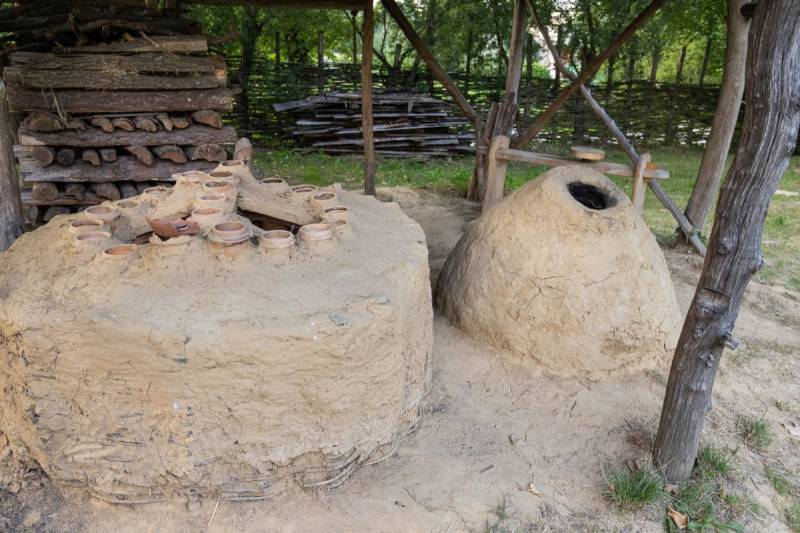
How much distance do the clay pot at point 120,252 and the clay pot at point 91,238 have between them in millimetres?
115

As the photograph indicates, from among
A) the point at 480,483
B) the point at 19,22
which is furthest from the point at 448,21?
the point at 480,483

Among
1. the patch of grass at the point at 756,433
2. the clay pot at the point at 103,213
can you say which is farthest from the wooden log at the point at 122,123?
the patch of grass at the point at 756,433

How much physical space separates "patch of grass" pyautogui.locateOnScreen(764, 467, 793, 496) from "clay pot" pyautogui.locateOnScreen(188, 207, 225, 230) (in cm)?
296

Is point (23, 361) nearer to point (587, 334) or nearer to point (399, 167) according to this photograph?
point (587, 334)

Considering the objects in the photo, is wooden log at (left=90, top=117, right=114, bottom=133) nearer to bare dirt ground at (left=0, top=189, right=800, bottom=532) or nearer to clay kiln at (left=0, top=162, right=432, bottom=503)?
clay kiln at (left=0, top=162, right=432, bottom=503)

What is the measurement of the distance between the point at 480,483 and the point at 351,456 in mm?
603

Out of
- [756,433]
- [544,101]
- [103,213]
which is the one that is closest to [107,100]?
[103,213]

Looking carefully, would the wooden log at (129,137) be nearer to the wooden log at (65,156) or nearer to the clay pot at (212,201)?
the wooden log at (65,156)

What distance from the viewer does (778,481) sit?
2967mm

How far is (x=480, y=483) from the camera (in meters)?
2.75

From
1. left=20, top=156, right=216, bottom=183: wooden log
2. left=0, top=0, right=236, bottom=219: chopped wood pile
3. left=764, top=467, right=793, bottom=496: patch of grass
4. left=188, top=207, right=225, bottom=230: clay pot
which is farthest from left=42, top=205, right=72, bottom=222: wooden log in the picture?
left=764, top=467, right=793, bottom=496: patch of grass

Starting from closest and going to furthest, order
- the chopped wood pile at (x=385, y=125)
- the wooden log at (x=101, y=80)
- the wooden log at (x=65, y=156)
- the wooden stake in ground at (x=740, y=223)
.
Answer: the wooden stake in ground at (x=740, y=223)
the wooden log at (x=101, y=80)
the wooden log at (x=65, y=156)
the chopped wood pile at (x=385, y=125)

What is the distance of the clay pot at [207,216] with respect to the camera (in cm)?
281

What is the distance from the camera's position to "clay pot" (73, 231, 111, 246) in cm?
271
